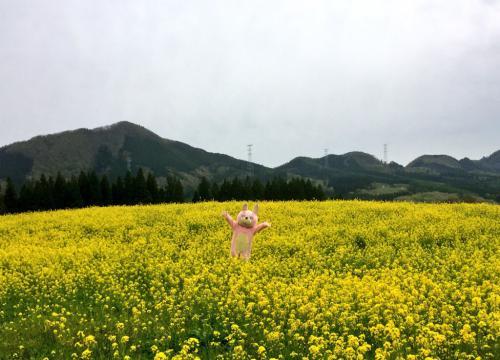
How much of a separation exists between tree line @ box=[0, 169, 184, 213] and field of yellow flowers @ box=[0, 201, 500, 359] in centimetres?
3372

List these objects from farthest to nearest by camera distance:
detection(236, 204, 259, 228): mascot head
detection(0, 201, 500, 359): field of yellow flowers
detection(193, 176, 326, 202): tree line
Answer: detection(193, 176, 326, 202): tree line < detection(236, 204, 259, 228): mascot head < detection(0, 201, 500, 359): field of yellow flowers

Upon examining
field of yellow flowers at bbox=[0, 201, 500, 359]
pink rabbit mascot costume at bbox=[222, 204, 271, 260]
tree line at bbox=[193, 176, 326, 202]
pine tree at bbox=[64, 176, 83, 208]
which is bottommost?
field of yellow flowers at bbox=[0, 201, 500, 359]

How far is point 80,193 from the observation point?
2371 inches

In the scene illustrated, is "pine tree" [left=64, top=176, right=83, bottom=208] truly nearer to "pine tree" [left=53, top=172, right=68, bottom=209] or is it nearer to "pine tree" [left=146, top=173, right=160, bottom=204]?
"pine tree" [left=53, top=172, right=68, bottom=209]

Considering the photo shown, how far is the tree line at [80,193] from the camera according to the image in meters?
57.9

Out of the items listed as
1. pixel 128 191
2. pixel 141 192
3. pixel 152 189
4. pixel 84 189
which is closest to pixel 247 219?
pixel 141 192

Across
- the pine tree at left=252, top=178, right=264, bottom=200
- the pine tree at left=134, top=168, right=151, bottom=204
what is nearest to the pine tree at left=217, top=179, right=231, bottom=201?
the pine tree at left=252, top=178, right=264, bottom=200

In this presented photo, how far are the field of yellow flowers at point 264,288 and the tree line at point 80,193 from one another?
3372 cm

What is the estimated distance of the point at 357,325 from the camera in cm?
940

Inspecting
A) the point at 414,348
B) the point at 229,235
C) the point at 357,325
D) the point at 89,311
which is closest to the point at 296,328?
the point at 357,325

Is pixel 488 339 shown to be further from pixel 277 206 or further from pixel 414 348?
pixel 277 206

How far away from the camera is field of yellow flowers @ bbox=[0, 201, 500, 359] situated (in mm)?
8844

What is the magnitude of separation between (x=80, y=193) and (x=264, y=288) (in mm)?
53047

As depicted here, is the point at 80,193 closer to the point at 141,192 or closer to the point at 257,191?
the point at 141,192
